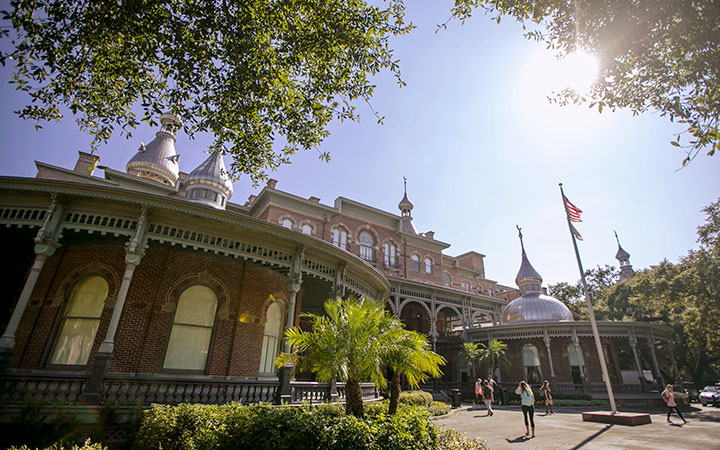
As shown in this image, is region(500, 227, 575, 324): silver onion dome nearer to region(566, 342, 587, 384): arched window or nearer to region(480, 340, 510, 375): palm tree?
region(566, 342, 587, 384): arched window

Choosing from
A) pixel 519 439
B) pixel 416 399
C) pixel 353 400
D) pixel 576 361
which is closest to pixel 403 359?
pixel 353 400

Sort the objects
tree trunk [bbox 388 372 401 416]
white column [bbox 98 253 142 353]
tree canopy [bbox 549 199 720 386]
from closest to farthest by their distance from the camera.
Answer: tree trunk [bbox 388 372 401 416] < white column [bbox 98 253 142 353] < tree canopy [bbox 549 199 720 386]

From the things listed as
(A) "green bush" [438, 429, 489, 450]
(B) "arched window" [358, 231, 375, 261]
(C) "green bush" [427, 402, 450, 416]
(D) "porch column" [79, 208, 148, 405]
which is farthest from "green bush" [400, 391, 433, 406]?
(B) "arched window" [358, 231, 375, 261]

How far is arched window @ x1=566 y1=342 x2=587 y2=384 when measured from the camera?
27438 mm

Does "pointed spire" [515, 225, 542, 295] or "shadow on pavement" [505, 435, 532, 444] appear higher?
"pointed spire" [515, 225, 542, 295]

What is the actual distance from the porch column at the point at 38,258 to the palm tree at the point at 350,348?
6.49 m

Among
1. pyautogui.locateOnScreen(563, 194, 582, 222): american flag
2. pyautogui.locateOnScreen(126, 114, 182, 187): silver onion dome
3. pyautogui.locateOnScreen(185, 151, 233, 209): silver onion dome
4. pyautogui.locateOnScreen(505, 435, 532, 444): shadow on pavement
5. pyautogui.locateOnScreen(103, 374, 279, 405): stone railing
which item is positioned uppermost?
pyautogui.locateOnScreen(126, 114, 182, 187): silver onion dome

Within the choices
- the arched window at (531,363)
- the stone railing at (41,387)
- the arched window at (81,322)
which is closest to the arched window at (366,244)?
the arched window at (531,363)

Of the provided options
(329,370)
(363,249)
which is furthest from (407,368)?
(363,249)

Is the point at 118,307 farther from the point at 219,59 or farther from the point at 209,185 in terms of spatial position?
the point at 209,185

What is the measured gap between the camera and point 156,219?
1066 centimetres

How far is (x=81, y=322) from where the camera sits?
35.7 feet

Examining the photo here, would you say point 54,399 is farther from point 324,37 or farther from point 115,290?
point 324,37

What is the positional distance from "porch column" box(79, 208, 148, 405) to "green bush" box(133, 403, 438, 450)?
179cm
